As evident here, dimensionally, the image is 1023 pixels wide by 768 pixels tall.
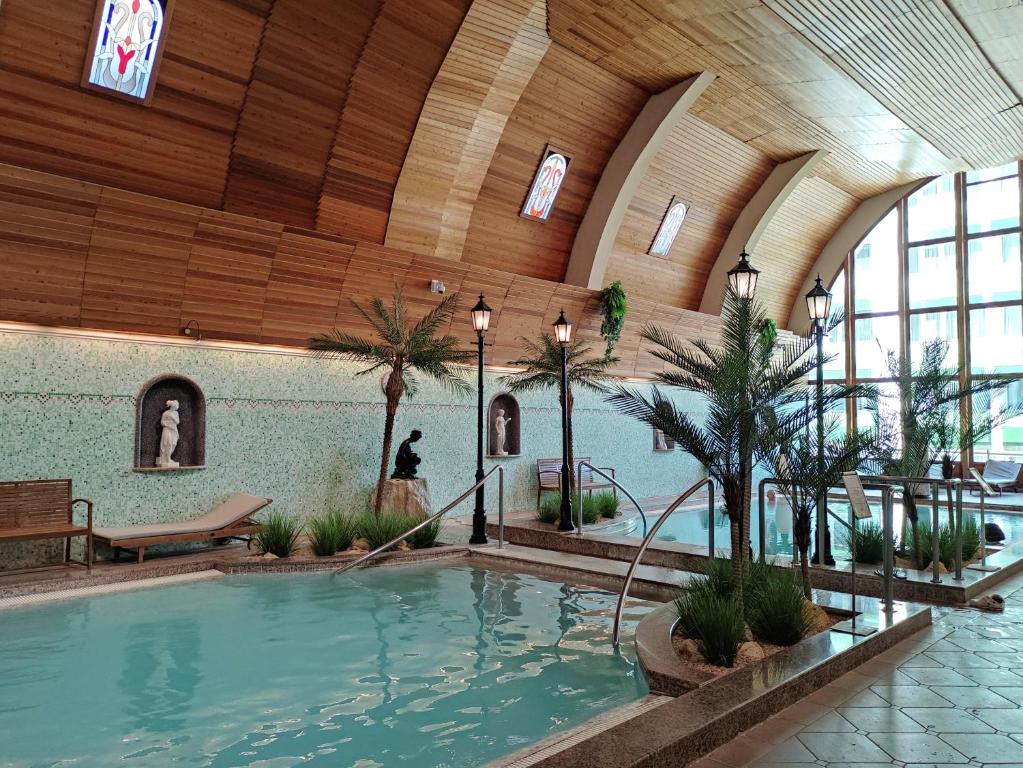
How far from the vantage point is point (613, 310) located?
15211 millimetres

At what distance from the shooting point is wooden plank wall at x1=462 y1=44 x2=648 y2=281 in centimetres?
1284

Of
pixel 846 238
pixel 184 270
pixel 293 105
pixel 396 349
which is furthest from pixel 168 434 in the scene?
pixel 846 238

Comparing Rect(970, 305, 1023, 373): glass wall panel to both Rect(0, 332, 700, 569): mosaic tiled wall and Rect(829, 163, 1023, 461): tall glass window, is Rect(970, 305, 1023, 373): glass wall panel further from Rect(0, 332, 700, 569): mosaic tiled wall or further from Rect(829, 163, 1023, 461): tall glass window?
Rect(0, 332, 700, 569): mosaic tiled wall

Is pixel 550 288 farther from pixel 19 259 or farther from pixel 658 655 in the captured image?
pixel 658 655

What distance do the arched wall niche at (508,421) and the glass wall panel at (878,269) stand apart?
12122mm

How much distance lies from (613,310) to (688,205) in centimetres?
351

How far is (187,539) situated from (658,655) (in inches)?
259

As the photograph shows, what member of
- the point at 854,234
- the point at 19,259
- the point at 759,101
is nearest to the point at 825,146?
the point at 759,101

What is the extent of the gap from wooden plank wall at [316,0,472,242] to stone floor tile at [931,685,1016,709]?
982cm

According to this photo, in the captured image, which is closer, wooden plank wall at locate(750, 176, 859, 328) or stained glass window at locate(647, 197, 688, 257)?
stained glass window at locate(647, 197, 688, 257)

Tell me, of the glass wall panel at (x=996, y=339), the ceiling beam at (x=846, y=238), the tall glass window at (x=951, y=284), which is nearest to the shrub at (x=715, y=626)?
the tall glass window at (x=951, y=284)

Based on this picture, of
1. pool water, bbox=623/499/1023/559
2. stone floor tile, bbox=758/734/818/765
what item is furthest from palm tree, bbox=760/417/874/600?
pool water, bbox=623/499/1023/559

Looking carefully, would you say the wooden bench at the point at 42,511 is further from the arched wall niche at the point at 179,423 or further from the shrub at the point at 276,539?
the shrub at the point at 276,539

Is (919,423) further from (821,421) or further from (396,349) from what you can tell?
(396,349)
